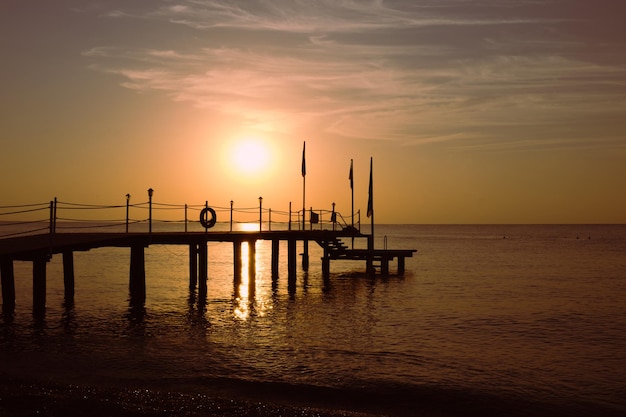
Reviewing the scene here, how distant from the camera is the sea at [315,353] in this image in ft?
42.6

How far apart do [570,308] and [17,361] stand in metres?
24.5

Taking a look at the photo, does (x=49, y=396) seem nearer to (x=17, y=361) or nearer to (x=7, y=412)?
(x=7, y=412)

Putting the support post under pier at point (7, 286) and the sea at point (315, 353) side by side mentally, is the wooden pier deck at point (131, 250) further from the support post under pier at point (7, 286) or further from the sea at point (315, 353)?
the sea at point (315, 353)

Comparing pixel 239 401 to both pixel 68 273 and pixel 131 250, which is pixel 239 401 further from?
pixel 68 273

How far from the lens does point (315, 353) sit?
59.7 ft

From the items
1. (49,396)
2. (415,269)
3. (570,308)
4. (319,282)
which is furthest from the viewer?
(415,269)

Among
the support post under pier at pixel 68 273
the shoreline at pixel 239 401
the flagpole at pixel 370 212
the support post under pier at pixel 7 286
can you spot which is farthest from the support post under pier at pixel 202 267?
the shoreline at pixel 239 401

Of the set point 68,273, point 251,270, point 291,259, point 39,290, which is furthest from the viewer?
point 291,259

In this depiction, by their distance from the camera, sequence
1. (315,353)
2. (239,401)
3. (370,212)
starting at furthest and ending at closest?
(370,212), (315,353), (239,401)

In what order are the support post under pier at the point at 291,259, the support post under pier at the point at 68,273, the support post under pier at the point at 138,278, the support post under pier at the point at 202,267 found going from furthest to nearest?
the support post under pier at the point at 291,259
the support post under pier at the point at 202,267
the support post under pier at the point at 68,273
the support post under pier at the point at 138,278

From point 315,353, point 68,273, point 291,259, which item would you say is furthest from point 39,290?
point 291,259

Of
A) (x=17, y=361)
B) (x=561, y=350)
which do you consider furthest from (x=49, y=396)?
(x=561, y=350)

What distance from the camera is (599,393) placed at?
1480 centimetres

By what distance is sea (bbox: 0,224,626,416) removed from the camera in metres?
13.0
